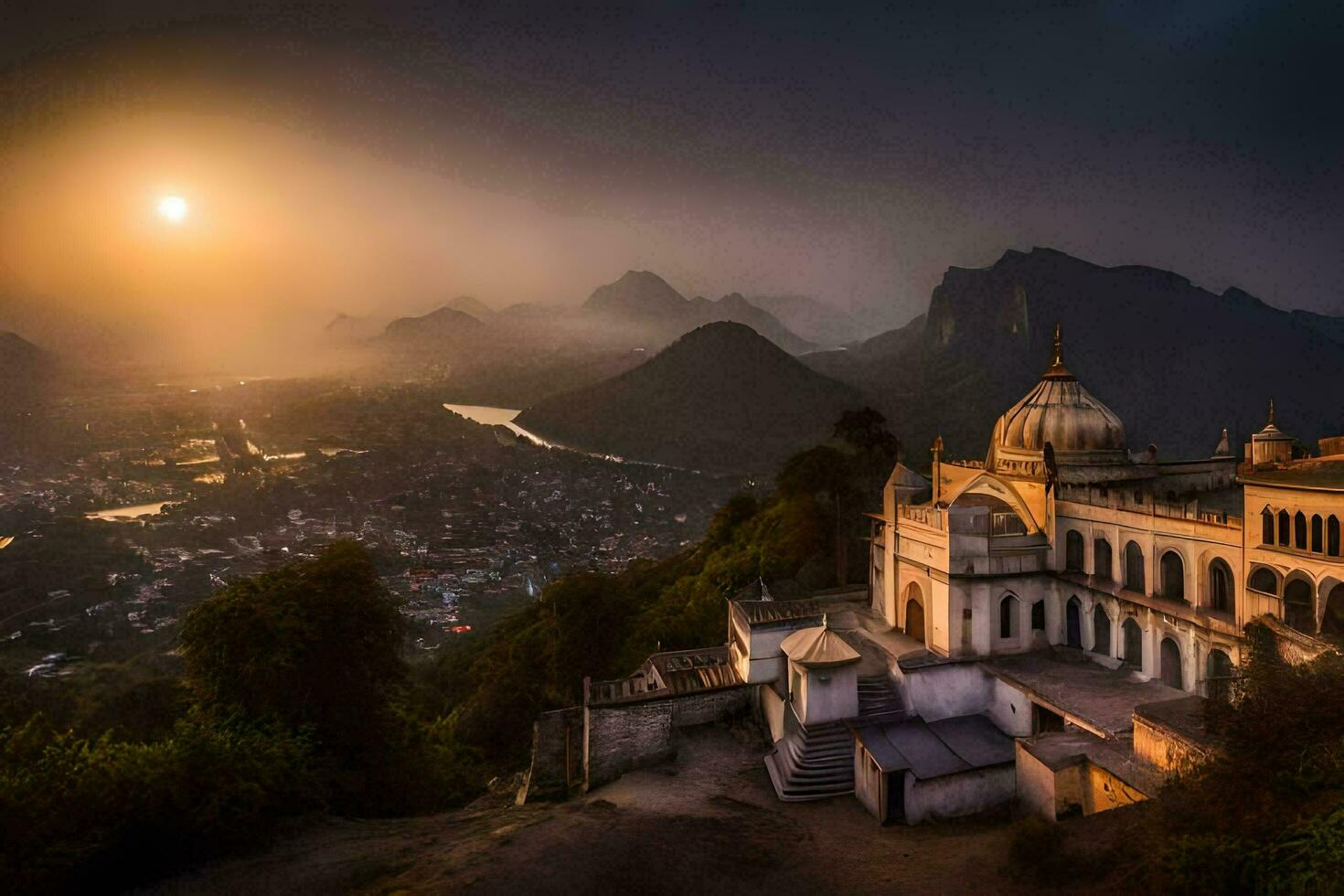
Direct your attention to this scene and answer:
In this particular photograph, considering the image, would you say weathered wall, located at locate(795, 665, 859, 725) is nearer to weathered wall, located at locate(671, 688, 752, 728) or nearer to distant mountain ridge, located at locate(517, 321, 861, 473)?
weathered wall, located at locate(671, 688, 752, 728)

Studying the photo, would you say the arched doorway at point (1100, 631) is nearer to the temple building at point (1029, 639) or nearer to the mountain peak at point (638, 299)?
the temple building at point (1029, 639)

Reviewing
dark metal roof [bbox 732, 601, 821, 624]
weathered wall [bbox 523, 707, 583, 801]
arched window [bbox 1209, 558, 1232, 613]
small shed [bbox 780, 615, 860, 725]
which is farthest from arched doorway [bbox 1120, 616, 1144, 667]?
weathered wall [bbox 523, 707, 583, 801]

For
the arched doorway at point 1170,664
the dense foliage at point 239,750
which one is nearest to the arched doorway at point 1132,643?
the arched doorway at point 1170,664

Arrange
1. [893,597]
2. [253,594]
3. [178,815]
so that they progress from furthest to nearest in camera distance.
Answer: [893,597] < [253,594] < [178,815]

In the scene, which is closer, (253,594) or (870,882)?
(870,882)

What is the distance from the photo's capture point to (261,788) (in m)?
13.5

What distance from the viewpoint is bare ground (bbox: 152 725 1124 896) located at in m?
11.3

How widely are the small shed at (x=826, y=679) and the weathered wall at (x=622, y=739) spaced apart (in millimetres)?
3887

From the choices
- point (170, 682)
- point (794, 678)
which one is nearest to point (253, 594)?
point (170, 682)

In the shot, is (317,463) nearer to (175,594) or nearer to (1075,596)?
(175,594)

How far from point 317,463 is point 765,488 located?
38757 millimetres

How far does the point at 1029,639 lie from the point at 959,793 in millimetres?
6481

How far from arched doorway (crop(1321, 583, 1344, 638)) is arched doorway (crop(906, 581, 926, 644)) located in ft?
29.2

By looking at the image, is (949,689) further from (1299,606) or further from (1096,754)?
(1299,606)
